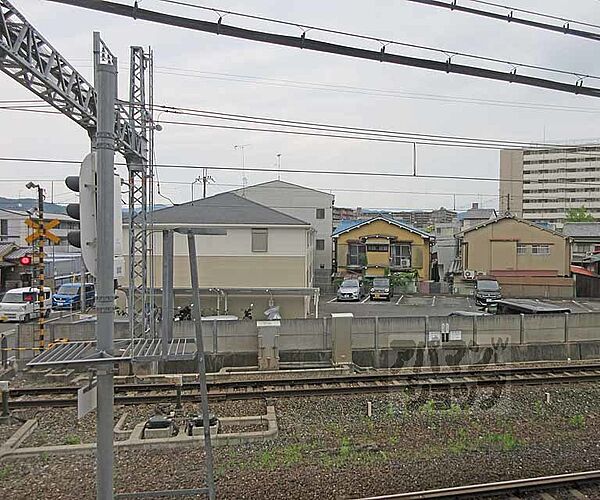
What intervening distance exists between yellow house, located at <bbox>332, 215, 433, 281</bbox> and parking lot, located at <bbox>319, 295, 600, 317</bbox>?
2.54 metres

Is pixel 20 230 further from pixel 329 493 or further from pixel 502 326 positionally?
pixel 329 493

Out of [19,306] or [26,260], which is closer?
[26,260]

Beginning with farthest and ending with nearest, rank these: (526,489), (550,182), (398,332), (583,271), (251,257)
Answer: (550,182) → (583,271) → (251,257) → (398,332) → (526,489)

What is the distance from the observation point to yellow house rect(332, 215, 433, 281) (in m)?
27.6

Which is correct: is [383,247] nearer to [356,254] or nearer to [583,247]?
[356,254]

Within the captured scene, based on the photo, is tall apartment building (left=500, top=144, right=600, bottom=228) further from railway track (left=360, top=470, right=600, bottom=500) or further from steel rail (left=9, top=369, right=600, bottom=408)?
railway track (left=360, top=470, right=600, bottom=500)

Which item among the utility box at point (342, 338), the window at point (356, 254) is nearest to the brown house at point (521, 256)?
the window at point (356, 254)

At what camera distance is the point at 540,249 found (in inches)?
1044

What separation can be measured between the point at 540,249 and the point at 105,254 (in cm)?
2724

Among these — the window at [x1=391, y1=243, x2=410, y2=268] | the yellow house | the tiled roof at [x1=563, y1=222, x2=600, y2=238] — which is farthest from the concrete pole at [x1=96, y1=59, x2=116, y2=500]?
the tiled roof at [x1=563, y1=222, x2=600, y2=238]

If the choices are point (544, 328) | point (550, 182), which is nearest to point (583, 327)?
point (544, 328)

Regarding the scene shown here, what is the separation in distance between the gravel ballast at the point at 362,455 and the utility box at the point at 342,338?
2.52 metres

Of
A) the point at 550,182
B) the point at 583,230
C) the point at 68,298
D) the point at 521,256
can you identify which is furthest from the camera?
the point at 550,182

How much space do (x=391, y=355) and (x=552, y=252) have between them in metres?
19.8
